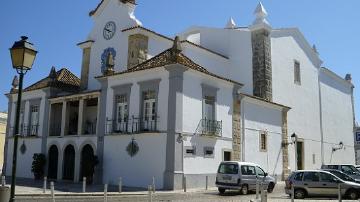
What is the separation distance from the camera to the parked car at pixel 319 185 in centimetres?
1705

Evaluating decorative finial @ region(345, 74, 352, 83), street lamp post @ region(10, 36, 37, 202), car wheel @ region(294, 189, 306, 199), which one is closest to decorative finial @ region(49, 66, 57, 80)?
car wheel @ region(294, 189, 306, 199)

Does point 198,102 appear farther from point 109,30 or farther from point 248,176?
point 109,30

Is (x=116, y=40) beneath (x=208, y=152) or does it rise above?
above

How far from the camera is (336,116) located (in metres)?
40.8

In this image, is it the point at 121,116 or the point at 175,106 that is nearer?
the point at 175,106

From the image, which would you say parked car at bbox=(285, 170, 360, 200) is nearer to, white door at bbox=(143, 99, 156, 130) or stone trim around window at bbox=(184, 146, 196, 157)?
stone trim around window at bbox=(184, 146, 196, 157)

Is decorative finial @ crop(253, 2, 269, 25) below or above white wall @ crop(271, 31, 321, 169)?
above

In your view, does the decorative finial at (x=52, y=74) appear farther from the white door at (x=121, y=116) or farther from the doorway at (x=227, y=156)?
the doorway at (x=227, y=156)

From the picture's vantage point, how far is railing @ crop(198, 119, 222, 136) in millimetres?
22609

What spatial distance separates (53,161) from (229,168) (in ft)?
44.3

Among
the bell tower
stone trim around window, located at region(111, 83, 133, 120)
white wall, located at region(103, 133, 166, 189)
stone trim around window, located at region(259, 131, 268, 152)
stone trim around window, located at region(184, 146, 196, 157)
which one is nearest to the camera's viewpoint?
white wall, located at region(103, 133, 166, 189)

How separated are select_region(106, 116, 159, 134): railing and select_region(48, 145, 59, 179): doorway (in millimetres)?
5719

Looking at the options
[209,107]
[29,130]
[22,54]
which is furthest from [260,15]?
[22,54]

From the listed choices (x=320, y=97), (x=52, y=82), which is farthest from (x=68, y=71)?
(x=320, y=97)
